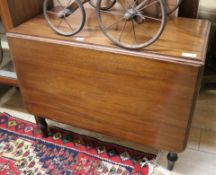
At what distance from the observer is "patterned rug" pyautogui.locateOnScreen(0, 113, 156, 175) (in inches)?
51.3

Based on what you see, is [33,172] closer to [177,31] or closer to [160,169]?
[160,169]

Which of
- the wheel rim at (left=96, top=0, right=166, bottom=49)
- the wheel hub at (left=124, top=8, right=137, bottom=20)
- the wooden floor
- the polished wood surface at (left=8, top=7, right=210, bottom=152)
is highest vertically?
the wheel hub at (left=124, top=8, right=137, bottom=20)

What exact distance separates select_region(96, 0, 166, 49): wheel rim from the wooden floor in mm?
608

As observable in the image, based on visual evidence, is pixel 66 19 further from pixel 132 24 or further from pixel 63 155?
pixel 63 155

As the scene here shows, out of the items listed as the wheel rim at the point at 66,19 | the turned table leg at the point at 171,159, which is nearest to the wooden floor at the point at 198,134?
the turned table leg at the point at 171,159

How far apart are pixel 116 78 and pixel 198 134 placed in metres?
0.68

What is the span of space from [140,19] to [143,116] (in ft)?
1.21

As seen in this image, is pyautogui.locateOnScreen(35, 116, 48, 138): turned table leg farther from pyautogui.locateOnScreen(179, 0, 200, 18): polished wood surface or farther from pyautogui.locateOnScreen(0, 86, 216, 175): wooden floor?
pyautogui.locateOnScreen(179, 0, 200, 18): polished wood surface

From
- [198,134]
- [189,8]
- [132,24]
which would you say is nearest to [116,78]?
[132,24]

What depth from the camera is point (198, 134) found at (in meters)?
1.48

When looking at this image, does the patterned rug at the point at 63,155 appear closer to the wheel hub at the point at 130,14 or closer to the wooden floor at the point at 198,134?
the wooden floor at the point at 198,134

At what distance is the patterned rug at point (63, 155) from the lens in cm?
130

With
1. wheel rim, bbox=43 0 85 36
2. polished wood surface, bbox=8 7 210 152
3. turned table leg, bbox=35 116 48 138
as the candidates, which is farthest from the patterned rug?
wheel rim, bbox=43 0 85 36

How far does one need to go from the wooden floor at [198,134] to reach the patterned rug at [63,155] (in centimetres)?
6
